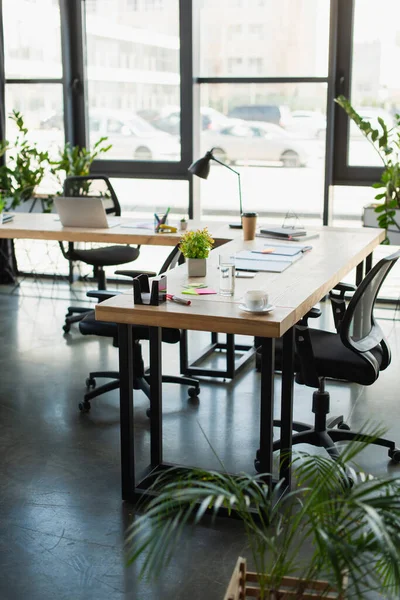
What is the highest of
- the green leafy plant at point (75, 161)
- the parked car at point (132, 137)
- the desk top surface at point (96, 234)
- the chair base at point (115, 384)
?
the parked car at point (132, 137)

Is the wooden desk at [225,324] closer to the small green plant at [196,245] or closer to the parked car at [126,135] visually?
the small green plant at [196,245]

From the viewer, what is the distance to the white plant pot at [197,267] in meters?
3.68

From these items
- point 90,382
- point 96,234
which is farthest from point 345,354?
point 96,234

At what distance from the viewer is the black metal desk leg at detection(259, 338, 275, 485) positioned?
2992 millimetres

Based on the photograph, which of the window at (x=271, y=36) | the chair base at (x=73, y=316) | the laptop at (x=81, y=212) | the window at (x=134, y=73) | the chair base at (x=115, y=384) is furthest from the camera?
the window at (x=134, y=73)

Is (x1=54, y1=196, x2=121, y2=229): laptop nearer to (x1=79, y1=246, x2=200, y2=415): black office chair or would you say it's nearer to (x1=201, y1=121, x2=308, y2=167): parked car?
(x1=79, y1=246, x2=200, y2=415): black office chair

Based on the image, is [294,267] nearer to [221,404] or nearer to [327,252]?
[327,252]

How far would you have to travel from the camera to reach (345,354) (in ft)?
11.3

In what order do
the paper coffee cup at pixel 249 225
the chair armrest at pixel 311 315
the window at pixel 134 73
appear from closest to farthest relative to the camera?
the chair armrest at pixel 311 315
the paper coffee cup at pixel 249 225
the window at pixel 134 73

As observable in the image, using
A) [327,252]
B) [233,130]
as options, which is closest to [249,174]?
[233,130]

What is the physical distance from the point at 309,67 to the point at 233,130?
0.81 metres

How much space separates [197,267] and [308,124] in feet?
10.7

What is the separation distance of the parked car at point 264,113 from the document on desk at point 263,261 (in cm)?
264

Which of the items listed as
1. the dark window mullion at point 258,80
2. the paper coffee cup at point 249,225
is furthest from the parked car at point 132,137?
the paper coffee cup at point 249,225
